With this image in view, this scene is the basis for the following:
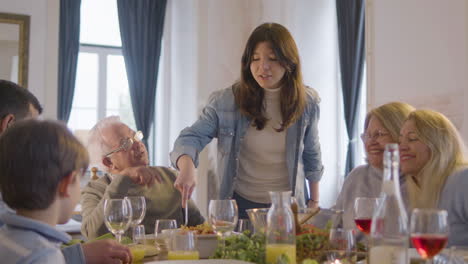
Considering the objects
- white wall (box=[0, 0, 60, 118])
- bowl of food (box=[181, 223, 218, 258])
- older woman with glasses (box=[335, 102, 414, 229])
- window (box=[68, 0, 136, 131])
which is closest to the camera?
bowl of food (box=[181, 223, 218, 258])

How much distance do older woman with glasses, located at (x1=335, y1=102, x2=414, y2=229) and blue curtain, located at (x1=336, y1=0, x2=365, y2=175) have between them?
104 inches

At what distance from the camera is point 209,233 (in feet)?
5.61

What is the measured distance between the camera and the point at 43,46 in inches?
227

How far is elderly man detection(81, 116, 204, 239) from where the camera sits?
2619 mm

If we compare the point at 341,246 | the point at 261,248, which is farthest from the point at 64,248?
the point at 341,246

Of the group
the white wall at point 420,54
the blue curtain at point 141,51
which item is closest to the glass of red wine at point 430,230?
the white wall at point 420,54

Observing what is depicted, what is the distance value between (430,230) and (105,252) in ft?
2.76

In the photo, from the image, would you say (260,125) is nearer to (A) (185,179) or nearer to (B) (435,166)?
(A) (185,179)

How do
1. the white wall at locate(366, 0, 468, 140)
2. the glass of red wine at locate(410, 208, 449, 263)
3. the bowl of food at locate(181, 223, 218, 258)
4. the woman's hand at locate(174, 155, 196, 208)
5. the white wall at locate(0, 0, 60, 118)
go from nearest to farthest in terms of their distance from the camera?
the glass of red wine at locate(410, 208, 449, 263) → the bowl of food at locate(181, 223, 218, 258) → the woman's hand at locate(174, 155, 196, 208) → the white wall at locate(366, 0, 468, 140) → the white wall at locate(0, 0, 60, 118)

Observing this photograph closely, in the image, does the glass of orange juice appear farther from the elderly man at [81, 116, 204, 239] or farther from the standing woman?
the elderly man at [81, 116, 204, 239]

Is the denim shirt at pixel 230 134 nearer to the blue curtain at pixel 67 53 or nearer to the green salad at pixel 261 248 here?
the green salad at pixel 261 248

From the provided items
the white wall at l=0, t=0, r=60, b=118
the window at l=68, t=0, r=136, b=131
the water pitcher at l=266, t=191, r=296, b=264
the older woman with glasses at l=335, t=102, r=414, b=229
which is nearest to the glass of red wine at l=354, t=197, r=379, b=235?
the water pitcher at l=266, t=191, r=296, b=264

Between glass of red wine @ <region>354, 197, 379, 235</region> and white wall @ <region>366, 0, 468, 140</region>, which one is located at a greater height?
white wall @ <region>366, 0, 468, 140</region>

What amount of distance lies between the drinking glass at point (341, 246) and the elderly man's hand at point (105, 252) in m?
0.56
